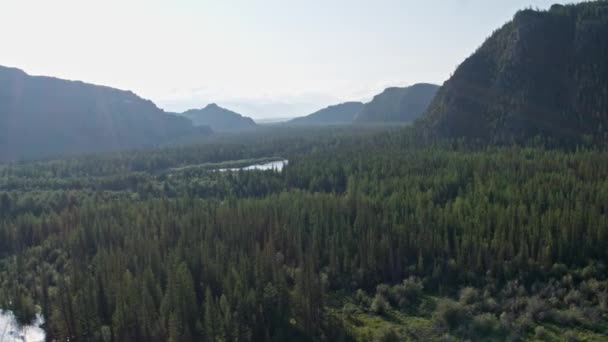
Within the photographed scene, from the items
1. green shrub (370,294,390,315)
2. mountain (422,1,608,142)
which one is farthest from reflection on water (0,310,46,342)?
mountain (422,1,608,142)

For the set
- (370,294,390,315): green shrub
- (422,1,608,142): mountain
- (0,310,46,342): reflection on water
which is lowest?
(0,310,46,342): reflection on water

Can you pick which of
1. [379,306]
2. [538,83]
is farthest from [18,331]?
[538,83]

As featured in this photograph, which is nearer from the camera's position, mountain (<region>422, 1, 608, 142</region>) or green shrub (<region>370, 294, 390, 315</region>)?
green shrub (<region>370, 294, 390, 315</region>)

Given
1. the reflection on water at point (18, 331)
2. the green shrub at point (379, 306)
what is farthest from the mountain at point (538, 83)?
the reflection on water at point (18, 331)

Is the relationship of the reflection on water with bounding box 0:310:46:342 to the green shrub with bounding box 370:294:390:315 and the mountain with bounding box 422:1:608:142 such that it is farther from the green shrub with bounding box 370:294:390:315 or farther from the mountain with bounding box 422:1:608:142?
the mountain with bounding box 422:1:608:142

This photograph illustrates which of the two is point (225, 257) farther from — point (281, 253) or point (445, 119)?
point (445, 119)

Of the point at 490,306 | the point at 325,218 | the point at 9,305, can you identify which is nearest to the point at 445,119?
the point at 325,218
